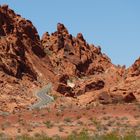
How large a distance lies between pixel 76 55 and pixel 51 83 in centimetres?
2444

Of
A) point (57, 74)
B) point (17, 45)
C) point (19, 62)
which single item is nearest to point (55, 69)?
point (57, 74)

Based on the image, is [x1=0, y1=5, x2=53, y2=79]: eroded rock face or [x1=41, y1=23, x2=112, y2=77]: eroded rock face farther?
[x1=41, y1=23, x2=112, y2=77]: eroded rock face

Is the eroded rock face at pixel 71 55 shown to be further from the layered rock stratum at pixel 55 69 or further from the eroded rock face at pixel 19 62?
the eroded rock face at pixel 19 62

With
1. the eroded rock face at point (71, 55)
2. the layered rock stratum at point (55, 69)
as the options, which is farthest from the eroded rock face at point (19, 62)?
the eroded rock face at point (71, 55)

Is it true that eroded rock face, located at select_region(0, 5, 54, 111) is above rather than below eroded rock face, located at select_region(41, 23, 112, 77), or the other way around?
below

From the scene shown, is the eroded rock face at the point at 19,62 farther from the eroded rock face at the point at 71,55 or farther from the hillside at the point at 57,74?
the eroded rock face at the point at 71,55

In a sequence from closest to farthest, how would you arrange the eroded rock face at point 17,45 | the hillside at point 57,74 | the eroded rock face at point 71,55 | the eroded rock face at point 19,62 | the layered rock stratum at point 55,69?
the hillside at point 57,74 → the layered rock stratum at point 55,69 → the eroded rock face at point 19,62 → the eroded rock face at point 17,45 → the eroded rock face at point 71,55

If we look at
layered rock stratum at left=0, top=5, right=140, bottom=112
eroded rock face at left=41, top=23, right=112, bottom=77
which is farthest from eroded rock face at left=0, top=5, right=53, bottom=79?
eroded rock face at left=41, top=23, right=112, bottom=77

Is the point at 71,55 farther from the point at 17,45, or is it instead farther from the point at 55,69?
the point at 17,45

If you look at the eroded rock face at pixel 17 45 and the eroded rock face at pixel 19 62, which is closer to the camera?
the eroded rock face at pixel 19 62

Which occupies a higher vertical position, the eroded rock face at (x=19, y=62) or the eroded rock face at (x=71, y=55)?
the eroded rock face at (x=71, y=55)

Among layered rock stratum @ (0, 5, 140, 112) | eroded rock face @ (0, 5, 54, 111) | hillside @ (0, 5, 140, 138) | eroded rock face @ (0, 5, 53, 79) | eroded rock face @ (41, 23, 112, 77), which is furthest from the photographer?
eroded rock face @ (41, 23, 112, 77)

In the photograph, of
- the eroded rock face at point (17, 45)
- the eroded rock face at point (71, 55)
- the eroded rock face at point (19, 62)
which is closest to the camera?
the eroded rock face at point (19, 62)

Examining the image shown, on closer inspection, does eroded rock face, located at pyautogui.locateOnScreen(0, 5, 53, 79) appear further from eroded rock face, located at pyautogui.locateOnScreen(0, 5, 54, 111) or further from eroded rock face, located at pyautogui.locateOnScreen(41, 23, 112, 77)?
eroded rock face, located at pyautogui.locateOnScreen(41, 23, 112, 77)
